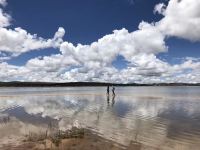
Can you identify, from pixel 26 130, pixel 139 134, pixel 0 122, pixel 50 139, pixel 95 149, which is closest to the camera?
pixel 95 149

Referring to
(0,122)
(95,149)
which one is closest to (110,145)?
(95,149)

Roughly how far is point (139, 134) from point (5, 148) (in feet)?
26.5

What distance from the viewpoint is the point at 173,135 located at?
17.9 meters

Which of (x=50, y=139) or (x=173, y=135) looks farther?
(x=173, y=135)

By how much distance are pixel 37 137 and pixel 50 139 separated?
1311mm

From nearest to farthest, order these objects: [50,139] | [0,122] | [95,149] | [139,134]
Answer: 1. [95,149]
2. [50,139]
3. [139,134]
4. [0,122]

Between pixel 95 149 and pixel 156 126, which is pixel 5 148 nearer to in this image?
pixel 95 149

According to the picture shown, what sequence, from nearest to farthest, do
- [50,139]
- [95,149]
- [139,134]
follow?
[95,149], [50,139], [139,134]

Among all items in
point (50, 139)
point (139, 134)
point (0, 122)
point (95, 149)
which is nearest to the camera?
point (95, 149)

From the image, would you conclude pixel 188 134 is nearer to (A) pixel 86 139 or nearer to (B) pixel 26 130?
(A) pixel 86 139

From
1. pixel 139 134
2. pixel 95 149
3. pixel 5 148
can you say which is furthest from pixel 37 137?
pixel 139 134

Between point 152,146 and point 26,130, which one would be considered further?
point 26,130

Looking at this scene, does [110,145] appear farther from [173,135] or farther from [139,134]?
[173,135]

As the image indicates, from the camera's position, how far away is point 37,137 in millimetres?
17016
